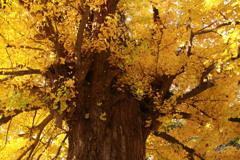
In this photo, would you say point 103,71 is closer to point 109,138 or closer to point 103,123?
point 103,123

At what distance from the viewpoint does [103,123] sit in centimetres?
411

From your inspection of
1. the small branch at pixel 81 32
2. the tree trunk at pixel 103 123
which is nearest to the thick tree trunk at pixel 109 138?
the tree trunk at pixel 103 123

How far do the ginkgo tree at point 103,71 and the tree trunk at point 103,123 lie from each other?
0.06ft

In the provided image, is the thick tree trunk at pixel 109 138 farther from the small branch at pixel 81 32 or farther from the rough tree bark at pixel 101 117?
the small branch at pixel 81 32

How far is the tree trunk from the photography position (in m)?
3.95

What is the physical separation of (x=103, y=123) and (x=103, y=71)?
1.06 metres

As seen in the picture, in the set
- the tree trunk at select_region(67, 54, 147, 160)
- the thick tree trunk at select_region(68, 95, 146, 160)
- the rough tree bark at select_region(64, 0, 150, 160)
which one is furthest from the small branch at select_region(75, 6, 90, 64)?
the thick tree trunk at select_region(68, 95, 146, 160)

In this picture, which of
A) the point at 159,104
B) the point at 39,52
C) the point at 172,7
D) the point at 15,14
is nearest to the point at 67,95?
the point at 39,52

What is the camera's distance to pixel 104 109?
13.9 feet

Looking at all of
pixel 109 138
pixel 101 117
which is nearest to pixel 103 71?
pixel 101 117

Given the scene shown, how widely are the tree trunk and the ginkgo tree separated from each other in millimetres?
18

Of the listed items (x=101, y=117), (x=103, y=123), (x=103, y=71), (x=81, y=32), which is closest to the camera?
(x=81, y=32)

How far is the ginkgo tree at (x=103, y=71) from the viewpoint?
367 cm

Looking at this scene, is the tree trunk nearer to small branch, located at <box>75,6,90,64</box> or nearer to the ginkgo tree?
the ginkgo tree
